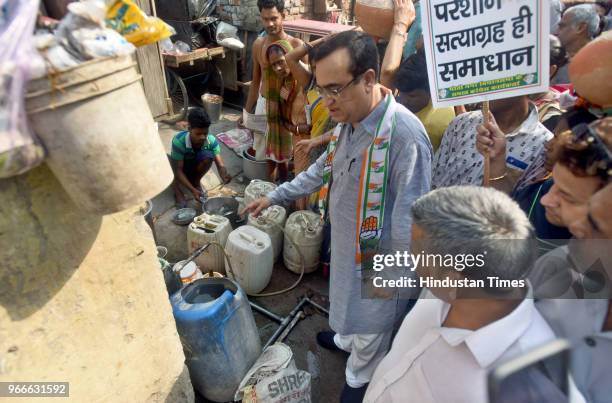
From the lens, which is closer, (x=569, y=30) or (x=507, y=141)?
(x=507, y=141)

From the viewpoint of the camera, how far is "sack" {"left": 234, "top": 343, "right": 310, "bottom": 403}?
222cm

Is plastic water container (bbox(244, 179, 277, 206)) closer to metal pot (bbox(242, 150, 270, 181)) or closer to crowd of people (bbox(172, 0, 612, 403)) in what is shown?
crowd of people (bbox(172, 0, 612, 403))

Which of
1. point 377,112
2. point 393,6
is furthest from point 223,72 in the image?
point 377,112

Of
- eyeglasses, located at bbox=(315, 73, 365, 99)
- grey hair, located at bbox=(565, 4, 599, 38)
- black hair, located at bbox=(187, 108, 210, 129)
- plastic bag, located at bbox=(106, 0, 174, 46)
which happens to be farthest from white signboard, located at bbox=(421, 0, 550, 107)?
grey hair, located at bbox=(565, 4, 599, 38)

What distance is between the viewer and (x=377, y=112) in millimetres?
1984

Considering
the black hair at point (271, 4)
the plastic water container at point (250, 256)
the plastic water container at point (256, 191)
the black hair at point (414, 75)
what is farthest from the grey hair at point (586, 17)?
the plastic water container at point (250, 256)

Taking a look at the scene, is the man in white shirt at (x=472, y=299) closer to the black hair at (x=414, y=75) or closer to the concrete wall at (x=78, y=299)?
the concrete wall at (x=78, y=299)

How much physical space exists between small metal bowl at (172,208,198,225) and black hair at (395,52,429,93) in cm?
250

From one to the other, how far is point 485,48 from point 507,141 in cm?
67

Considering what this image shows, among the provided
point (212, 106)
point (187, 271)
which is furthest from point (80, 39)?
point (212, 106)

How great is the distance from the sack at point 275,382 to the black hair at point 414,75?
2.02m

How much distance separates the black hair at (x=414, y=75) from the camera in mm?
2672

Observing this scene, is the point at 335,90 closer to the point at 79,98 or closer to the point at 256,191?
the point at 79,98

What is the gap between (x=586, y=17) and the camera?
13.6ft
